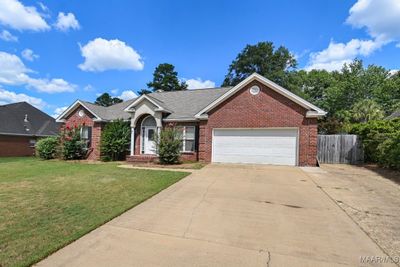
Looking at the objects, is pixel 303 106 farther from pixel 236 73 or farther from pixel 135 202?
pixel 236 73

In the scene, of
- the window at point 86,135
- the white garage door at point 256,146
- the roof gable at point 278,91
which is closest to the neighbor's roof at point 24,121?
the window at point 86,135

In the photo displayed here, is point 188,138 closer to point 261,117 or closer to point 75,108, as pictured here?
point 261,117

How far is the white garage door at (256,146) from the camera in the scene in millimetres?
13820

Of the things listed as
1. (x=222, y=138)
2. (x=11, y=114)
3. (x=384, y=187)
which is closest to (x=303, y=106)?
(x=222, y=138)

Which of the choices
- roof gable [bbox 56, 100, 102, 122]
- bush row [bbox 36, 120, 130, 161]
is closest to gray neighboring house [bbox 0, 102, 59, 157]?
bush row [bbox 36, 120, 130, 161]

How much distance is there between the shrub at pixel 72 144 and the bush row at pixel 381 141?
756 inches

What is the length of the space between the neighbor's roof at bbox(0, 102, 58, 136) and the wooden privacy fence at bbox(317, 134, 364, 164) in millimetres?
28562

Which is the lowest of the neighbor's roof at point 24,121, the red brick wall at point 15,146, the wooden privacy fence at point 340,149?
the red brick wall at point 15,146

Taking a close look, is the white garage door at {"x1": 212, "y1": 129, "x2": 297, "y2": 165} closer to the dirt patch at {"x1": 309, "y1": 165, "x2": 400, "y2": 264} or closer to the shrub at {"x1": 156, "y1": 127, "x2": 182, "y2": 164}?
the shrub at {"x1": 156, "y1": 127, "x2": 182, "y2": 164}

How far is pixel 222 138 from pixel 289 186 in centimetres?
704

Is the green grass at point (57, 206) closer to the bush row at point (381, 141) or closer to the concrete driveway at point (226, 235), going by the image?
the concrete driveway at point (226, 235)

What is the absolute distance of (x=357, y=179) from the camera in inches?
388

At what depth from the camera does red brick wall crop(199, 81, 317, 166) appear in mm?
13461

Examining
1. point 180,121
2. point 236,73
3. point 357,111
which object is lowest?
point 180,121
